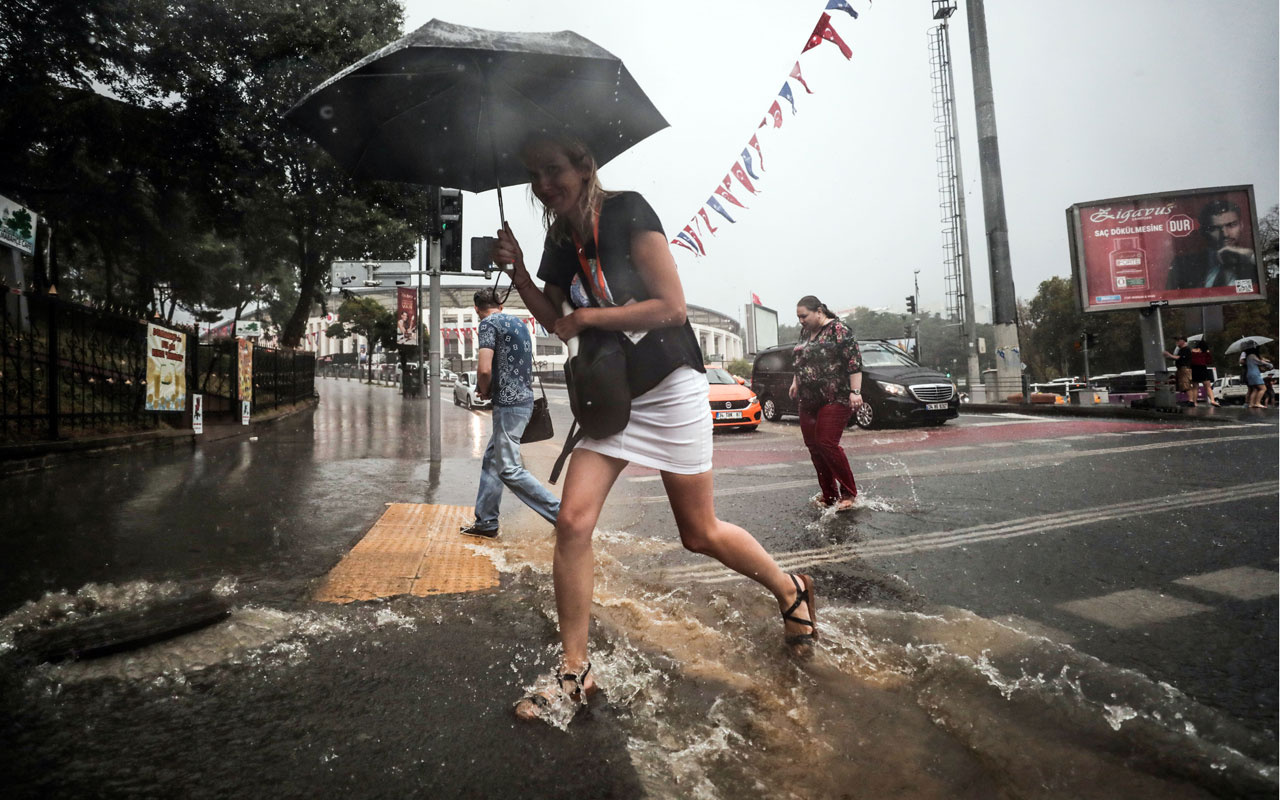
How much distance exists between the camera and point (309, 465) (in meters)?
8.85

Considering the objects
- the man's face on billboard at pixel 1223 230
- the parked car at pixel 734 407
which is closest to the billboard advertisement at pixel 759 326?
the parked car at pixel 734 407

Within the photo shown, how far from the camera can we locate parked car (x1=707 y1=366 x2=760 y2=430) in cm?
1427

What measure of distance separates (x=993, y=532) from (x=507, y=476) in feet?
10.1

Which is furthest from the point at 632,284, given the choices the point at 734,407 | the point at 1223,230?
the point at 1223,230

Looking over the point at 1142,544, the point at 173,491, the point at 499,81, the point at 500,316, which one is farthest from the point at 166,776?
the point at 173,491

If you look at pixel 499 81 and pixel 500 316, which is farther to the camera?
pixel 500 316

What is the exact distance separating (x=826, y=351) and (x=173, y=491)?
5.76 m

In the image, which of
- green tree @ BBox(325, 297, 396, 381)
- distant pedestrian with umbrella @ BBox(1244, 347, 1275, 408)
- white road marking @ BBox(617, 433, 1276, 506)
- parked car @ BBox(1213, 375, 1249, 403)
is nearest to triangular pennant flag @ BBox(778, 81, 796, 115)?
white road marking @ BBox(617, 433, 1276, 506)

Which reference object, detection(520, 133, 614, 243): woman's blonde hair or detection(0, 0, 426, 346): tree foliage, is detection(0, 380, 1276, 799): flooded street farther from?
detection(0, 0, 426, 346): tree foliage

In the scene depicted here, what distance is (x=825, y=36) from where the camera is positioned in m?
9.53

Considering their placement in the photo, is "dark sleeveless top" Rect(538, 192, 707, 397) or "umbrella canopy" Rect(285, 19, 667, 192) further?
"umbrella canopy" Rect(285, 19, 667, 192)

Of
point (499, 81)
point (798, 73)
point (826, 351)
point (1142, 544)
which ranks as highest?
point (798, 73)

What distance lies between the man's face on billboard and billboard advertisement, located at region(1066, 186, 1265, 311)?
2 centimetres

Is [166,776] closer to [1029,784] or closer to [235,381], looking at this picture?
[1029,784]
